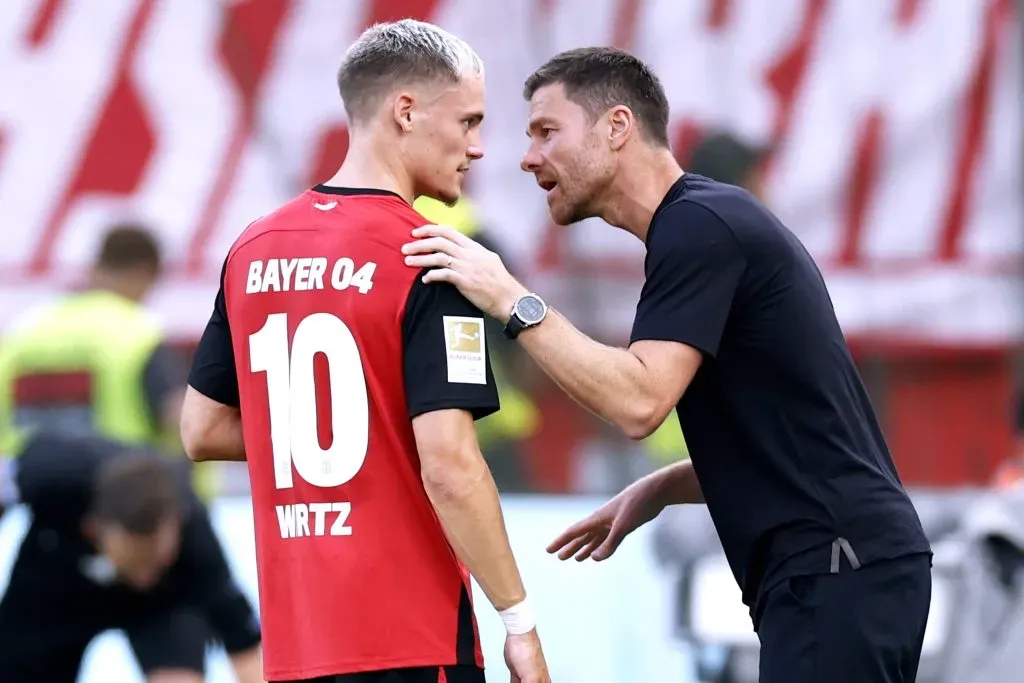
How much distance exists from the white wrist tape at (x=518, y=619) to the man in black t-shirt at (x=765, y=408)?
392mm

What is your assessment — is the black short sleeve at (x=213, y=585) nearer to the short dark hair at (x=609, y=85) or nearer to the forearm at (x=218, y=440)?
the forearm at (x=218, y=440)

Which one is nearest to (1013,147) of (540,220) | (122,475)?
(540,220)

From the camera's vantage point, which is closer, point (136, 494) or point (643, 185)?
point (643, 185)

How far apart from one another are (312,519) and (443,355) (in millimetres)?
398

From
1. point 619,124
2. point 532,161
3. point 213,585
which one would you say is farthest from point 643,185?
point 213,585

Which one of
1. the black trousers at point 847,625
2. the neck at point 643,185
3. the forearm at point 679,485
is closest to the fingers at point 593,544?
the forearm at point 679,485

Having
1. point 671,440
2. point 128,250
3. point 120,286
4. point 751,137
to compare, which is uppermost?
point 751,137

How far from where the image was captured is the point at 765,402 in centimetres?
326

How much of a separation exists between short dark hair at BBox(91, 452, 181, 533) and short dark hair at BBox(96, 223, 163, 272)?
1.11 meters

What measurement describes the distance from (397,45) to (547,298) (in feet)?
17.8

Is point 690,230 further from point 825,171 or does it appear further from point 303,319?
point 825,171

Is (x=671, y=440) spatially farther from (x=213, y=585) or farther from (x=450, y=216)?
(x=213, y=585)

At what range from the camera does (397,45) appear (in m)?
3.26

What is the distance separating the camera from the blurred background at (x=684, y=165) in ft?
28.3
